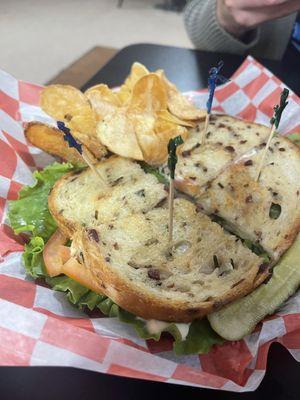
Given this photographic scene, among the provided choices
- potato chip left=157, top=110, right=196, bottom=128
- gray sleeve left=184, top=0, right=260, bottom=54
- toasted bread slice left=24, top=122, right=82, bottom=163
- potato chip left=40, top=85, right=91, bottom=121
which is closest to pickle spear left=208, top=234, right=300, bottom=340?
potato chip left=157, top=110, right=196, bottom=128

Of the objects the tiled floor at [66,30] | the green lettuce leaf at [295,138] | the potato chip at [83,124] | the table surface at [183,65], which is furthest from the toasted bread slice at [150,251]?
the tiled floor at [66,30]

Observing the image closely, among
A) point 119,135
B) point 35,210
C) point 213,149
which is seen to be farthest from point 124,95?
point 35,210

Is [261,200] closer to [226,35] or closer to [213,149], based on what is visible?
[213,149]

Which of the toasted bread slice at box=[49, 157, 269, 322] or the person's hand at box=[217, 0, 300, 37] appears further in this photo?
the person's hand at box=[217, 0, 300, 37]

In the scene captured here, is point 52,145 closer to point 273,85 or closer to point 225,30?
point 273,85

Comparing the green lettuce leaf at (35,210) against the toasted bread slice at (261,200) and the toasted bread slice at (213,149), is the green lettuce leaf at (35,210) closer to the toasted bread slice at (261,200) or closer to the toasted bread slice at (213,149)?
the toasted bread slice at (213,149)

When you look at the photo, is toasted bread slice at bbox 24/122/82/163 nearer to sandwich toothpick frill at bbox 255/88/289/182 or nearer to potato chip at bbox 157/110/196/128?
potato chip at bbox 157/110/196/128

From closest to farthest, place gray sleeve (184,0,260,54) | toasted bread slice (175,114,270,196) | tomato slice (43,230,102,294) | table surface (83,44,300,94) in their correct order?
1. tomato slice (43,230,102,294)
2. toasted bread slice (175,114,270,196)
3. table surface (83,44,300,94)
4. gray sleeve (184,0,260,54)
